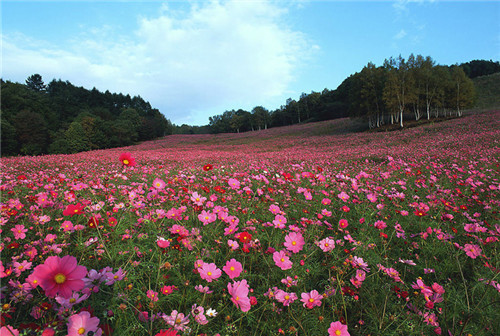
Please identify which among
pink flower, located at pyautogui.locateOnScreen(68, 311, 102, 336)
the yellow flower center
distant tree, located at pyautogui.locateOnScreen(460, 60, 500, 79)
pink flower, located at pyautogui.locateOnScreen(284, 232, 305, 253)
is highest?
distant tree, located at pyautogui.locateOnScreen(460, 60, 500, 79)

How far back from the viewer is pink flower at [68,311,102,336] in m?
0.81

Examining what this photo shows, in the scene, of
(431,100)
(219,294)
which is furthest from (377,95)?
(219,294)

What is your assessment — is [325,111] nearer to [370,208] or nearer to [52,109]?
[370,208]

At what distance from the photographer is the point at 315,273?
175 cm

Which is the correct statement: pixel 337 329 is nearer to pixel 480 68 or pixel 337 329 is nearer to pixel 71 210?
pixel 71 210

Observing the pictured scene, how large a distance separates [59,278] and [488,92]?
201ft

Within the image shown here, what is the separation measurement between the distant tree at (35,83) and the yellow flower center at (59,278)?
99048mm

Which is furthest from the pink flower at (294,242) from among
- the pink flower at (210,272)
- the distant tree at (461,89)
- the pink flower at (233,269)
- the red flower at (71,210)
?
the distant tree at (461,89)

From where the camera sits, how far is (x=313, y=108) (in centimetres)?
6369

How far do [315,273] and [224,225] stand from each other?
42.4 inches

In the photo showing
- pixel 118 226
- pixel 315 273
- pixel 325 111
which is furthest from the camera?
pixel 325 111

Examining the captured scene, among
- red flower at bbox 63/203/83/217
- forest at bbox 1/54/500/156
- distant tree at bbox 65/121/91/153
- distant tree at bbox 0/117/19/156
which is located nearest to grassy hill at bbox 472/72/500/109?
forest at bbox 1/54/500/156

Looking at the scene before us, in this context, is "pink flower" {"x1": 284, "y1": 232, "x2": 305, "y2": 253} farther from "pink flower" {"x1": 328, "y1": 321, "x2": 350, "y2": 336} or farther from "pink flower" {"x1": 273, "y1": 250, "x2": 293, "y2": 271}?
"pink flower" {"x1": 328, "y1": 321, "x2": 350, "y2": 336}

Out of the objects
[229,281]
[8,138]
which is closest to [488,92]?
[229,281]
